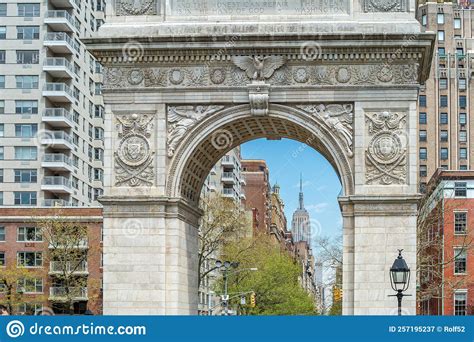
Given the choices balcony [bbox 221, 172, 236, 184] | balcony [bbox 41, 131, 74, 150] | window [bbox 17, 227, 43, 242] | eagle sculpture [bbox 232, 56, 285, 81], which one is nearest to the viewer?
eagle sculpture [bbox 232, 56, 285, 81]

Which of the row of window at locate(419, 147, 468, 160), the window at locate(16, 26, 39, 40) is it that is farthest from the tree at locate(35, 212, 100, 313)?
the row of window at locate(419, 147, 468, 160)

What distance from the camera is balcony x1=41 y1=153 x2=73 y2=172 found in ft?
289

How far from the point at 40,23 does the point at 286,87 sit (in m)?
53.6

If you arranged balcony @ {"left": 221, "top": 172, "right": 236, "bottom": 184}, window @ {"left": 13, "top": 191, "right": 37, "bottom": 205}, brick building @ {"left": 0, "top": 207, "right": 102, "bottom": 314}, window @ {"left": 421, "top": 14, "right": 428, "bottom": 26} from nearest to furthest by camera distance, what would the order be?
1. brick building @ {"left": 0, "top": 207, "right": 102, "bottom": 314}
2. window @ {"left": 13, "top": 191, "right": 37, "bottom": 205}
3. balcony @ {"left": 221, "top": 172, "right": 236, "bottom": 184}
4. window @ {"left": 421, "top": 14, "right": 428, "bottom": 26}

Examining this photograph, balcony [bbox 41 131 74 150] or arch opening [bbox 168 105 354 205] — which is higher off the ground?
balcony [bbox 41 131 74 150]

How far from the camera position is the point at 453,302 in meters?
87.8

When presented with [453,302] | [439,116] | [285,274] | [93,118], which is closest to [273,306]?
[285,274]

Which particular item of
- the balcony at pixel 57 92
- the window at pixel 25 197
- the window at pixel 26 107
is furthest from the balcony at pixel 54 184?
the balcony at pixel 57 92

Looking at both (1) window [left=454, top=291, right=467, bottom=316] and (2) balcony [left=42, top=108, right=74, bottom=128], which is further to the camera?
(2) balcony [left=42, top=108, right=74, bottom=128]

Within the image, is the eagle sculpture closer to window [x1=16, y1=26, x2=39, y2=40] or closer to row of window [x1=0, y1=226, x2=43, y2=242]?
row of window [x1=0, y1=226, x2=43, y2=242]

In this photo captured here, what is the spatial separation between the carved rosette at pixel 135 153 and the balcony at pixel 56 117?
160 feet

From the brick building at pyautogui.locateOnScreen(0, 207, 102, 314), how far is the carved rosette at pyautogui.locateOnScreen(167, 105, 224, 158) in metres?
38.0

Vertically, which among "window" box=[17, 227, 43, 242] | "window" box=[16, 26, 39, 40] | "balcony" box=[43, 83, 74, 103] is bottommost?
"window" box=[17, 227, 43, 242]

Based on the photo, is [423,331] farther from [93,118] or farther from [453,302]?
[93,118]
